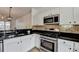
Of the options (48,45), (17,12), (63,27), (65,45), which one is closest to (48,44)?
(48,45)

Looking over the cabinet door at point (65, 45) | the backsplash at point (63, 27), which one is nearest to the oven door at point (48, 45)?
the cabinet door at point (65, 45)

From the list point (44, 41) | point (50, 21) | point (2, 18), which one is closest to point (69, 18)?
point (50, 21)

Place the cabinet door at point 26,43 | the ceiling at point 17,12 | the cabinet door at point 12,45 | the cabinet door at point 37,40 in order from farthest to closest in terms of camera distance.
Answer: the cabinet door at point 37,40 → the cabinet door at point 26,43 → the ceiling at point 17,12 → the cabinet door at point 12,45

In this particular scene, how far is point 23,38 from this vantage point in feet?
5.26

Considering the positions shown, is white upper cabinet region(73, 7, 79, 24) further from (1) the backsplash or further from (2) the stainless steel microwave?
(2) the stainless steel microwave

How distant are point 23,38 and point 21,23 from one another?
28cm

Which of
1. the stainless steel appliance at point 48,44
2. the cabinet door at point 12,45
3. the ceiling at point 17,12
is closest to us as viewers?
the cabinet door at point 12,45

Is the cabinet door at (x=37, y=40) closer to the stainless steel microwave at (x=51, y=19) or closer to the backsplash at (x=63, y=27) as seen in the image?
the backsplash at (x=63, y=27)

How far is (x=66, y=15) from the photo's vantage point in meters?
1.76

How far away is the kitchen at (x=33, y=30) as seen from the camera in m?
1.34

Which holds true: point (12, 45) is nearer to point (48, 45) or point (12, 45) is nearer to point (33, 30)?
point (33, 30)

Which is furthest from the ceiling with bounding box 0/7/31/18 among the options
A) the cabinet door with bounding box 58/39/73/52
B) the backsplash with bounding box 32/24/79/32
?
the cabinet door with bounding box 58/39/73/52
